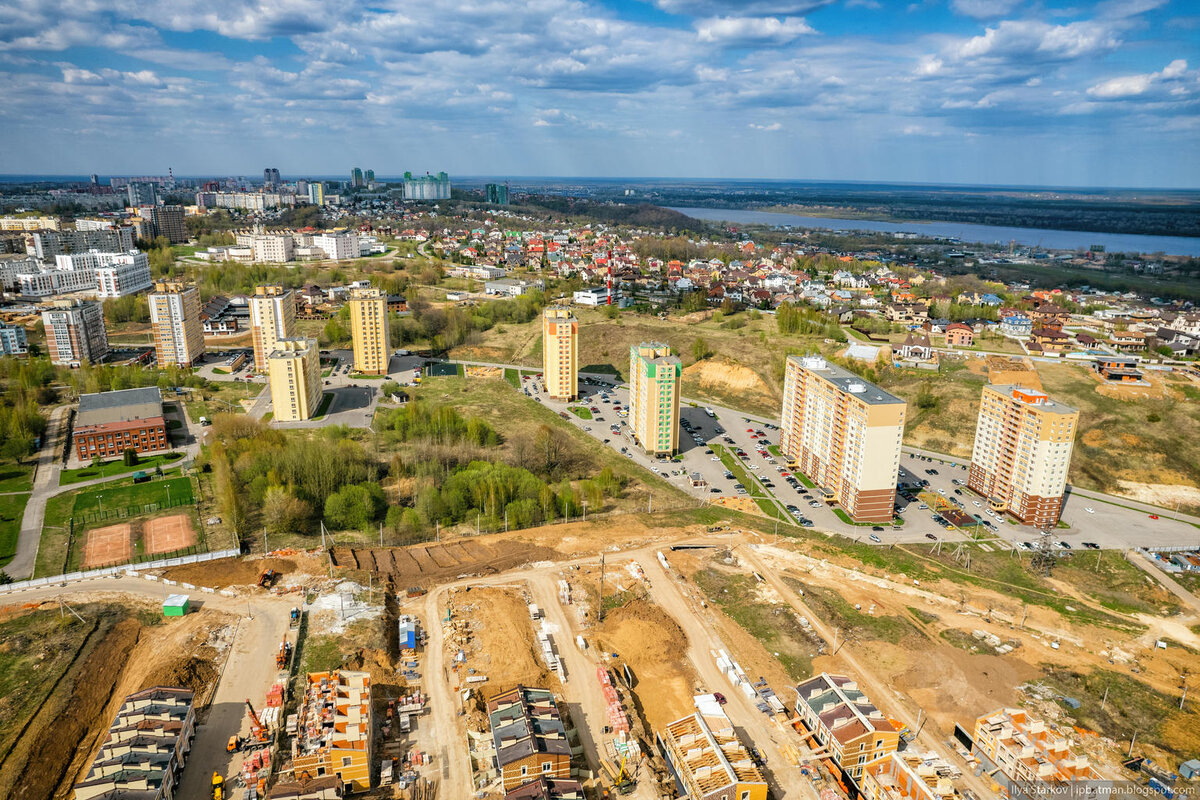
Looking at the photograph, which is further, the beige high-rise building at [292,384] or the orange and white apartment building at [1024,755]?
the beige high-rise building at [292,384]

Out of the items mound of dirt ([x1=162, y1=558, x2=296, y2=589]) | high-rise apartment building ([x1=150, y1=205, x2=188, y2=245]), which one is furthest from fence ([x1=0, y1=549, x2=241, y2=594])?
high-rise apartment building ([x1=150, y1=205, x2=188, y2=245])

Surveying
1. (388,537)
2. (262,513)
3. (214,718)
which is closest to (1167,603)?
(388,537)

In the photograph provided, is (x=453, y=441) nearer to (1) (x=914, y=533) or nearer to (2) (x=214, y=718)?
(2) (x=214, y=718)

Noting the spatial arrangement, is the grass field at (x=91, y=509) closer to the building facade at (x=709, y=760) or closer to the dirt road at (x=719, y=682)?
the dirt road at (x=719, y=682)

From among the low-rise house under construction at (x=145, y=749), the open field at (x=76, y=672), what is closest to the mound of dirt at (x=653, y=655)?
the low-rise house under construction at (x=145, y=749)

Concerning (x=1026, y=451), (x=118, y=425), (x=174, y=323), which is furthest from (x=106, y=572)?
(x=1026, y=451)

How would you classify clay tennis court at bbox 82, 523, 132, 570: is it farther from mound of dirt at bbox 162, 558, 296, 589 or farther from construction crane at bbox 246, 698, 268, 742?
construction crane at bbox 246, 698, 268, 742

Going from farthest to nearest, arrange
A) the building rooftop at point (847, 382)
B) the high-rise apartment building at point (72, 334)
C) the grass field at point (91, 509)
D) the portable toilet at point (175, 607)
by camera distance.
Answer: the high-rise apartment building at point (72, 334)
the building rooftop at point (847, 382)
the grass field at point (91, 509)
the portable toilet at point (175, 607)
